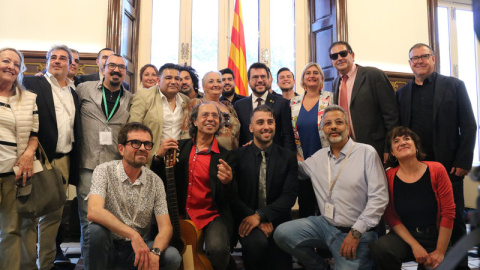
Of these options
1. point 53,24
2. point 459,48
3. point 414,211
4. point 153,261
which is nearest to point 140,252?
point 153,261

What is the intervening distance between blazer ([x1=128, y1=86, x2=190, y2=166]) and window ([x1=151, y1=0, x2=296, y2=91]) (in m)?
2.40

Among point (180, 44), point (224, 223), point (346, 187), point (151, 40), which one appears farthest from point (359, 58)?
point (224, 223)

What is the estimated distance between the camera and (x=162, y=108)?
282cm

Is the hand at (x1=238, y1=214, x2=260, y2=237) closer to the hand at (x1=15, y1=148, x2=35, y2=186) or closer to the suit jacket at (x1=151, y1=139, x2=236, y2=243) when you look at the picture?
the suit jacket at (x1=151, y1=139, x2=236, y2=243)

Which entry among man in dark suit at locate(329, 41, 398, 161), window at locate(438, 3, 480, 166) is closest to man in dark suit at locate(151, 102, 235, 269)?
man in dark suit at locate(329, 41, 398, 161)

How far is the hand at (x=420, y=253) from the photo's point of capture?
85.2 inches

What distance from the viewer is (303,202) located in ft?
9.36

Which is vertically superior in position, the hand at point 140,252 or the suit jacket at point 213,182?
the suit jacket at point 213,182

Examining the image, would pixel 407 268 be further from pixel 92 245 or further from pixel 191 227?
pixel 92 245

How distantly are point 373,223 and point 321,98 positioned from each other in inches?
43.0

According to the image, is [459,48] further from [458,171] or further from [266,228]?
[266,228]

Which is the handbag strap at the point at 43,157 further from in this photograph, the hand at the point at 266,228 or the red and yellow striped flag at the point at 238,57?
the red and yellow striped flag at the point at 238,57

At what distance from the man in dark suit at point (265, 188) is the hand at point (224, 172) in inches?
9.1

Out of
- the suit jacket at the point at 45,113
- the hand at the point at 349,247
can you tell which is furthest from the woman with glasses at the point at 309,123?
the suit jacket at the point at 45,113
